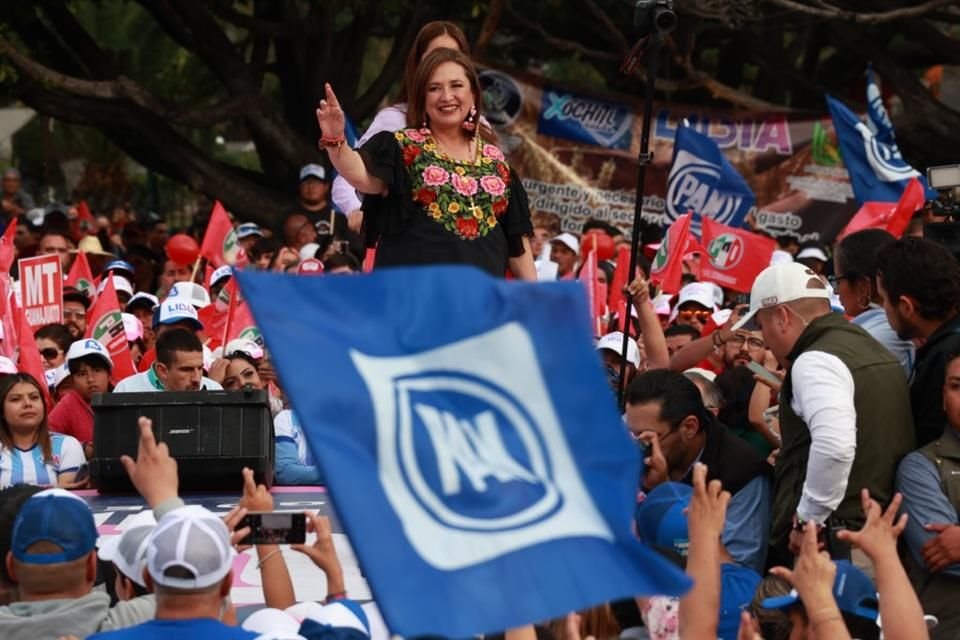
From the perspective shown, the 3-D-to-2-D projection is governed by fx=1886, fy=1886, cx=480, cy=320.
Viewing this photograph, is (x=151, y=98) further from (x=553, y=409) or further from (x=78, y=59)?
(x=553, y=409)

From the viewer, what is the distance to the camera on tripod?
7.66 meters

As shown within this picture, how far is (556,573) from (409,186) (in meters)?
2.53

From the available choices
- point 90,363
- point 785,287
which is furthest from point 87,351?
point 785,287

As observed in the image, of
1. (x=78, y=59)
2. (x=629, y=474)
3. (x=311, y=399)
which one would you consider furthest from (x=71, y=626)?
(x=78, y=59)

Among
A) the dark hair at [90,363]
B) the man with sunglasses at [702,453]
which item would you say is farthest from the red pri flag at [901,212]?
the man with sunglasses at [702,453]

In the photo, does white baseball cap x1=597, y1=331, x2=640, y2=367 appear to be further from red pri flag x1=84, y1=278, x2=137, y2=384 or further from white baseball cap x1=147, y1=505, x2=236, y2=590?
white baseball cap x1=147, y1=505, x2=236, y2=590

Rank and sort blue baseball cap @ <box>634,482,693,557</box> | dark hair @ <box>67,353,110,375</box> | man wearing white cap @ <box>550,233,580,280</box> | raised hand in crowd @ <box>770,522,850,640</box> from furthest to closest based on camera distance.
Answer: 1. man wearing white cap @ <box>550,233,580,280</box>
2. dark hair @ <box>67,353,110,375</box>
3. blue baseball cap @ <box>634,482,693,557</box>
4. raised hand in crowd @ <box>770,522,850,640</box>

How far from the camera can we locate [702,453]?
21.8ft

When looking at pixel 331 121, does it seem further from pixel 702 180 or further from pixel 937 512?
pixel 702 180

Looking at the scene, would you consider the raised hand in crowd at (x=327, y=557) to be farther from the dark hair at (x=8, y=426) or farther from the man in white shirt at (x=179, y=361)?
the man in white shirt at (x=179, y=361)

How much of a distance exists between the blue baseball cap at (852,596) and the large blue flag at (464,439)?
109 centimetres

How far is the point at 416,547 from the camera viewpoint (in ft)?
12.6

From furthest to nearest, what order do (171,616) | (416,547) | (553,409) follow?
1. (171,616)
2. (553,409)
3. (416,547)

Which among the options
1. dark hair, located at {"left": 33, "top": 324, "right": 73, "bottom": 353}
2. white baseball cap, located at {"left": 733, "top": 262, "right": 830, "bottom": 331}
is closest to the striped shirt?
dark hair, located at {"left": 33, "top": 324, "right": 73, "bottom": 353}
